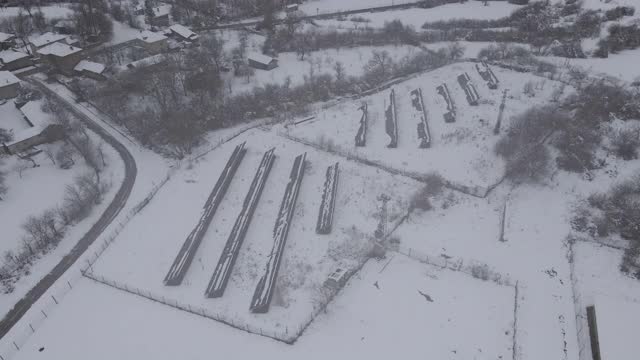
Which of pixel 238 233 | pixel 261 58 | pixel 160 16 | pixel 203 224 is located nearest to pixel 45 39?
pixel 160 16

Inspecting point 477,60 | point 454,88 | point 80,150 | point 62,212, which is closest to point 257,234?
point 62,212

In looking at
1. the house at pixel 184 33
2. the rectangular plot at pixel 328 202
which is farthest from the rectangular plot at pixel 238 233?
the house at pixel 184 33

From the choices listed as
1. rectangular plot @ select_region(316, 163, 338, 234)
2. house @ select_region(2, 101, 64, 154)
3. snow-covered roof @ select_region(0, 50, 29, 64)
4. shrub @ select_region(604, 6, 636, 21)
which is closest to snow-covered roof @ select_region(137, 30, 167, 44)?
snow-covered roof @ select_region(0, 50, 29, 64)

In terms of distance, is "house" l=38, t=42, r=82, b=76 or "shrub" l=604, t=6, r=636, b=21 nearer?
"house" l=38, t=42, r=82, b=76

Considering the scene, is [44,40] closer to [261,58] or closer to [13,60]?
[13,60]

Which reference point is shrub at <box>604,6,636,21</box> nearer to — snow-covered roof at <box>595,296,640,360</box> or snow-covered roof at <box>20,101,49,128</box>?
snow-covered roof at <box>595,296,640,360</box>

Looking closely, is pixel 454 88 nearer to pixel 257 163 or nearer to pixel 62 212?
pixel 257 163
